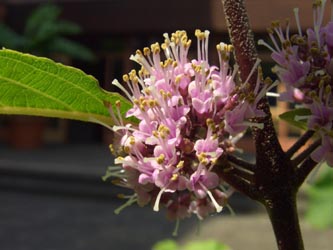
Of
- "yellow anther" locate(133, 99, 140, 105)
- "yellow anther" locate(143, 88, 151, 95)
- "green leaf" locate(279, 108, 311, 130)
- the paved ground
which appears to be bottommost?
the paved ground

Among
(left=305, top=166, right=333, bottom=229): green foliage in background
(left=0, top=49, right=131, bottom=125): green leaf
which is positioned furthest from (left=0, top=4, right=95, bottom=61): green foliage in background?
(left=0, top=49, right=131, bottom=125): green leaf

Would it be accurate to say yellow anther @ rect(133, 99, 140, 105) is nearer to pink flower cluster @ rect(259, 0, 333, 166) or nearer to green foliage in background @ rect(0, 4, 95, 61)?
pink flower cluster @ rect(259, 0, 333, 166)

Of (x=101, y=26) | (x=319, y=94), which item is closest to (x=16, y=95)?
(x=319, y=94)

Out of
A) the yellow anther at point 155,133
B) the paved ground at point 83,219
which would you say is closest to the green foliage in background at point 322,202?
the yellow anther at point 155,133

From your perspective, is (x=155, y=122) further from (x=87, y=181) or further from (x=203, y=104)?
(x=87, y=181)

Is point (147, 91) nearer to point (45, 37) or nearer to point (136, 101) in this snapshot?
point (136, 101)

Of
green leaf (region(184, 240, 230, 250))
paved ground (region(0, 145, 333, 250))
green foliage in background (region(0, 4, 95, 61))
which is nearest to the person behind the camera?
green leaf (region(184, 240, 230, 250))

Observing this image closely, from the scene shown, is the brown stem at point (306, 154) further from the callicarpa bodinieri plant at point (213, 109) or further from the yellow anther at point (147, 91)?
the yellow anther at point (147, 91)
